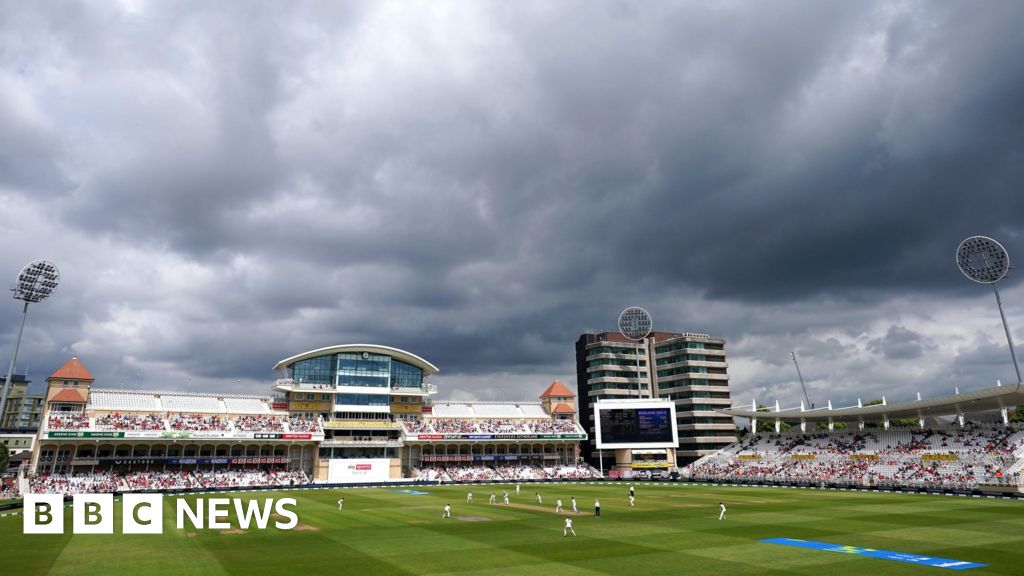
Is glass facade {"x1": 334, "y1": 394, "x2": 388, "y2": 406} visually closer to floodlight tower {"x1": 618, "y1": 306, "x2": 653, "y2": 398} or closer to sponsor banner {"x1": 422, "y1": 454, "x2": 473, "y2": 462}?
sponsor banner {"x1": 422, "y1": 454, "x2": 473, "y2": 462}

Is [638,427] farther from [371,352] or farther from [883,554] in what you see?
[883,554]

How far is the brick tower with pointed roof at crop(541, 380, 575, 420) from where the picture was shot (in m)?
114

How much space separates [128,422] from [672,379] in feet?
323

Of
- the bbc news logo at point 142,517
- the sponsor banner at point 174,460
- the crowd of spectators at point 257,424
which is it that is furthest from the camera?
the crowd of spectators at point 257,424

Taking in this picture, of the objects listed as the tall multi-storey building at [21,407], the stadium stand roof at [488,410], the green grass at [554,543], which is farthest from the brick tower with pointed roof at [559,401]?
the tall multi-storey building at [21,407]

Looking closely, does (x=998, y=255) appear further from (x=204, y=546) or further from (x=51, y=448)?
(x=51, y=448)

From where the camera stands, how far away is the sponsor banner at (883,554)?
82.4ft

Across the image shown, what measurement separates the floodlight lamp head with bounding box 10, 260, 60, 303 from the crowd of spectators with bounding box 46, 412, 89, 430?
16.6 meters

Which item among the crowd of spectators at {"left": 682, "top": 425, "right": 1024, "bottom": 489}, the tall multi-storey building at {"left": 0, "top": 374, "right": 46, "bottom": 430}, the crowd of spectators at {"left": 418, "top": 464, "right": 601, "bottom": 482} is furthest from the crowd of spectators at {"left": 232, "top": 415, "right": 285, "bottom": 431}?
the tall multi-storey building at {"left": 0, "top": 374, "right": 46, "bottom": 430}

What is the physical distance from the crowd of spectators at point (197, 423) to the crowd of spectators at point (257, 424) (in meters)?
2.03

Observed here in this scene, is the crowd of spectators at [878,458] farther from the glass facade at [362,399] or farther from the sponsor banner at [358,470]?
the glass facade at [362,399]

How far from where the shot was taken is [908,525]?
3775cm

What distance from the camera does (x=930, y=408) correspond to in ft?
240

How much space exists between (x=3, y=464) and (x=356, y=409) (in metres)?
43.5
